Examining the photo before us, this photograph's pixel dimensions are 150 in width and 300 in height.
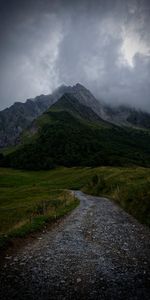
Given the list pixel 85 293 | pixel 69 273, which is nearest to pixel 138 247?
pixel 69 273

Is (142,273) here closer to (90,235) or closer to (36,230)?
(90,235)

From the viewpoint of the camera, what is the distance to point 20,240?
22188mm

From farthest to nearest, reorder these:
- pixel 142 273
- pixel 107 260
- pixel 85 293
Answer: pixel 107 260 < pixel 142 273 < pixel 85 293

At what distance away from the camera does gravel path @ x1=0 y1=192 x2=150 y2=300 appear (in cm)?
1288

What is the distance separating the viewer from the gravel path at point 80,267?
12875 millimetres

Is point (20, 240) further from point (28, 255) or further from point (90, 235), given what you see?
point (90, 235)

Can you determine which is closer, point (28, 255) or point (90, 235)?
point (28, 255)

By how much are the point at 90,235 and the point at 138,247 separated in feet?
18.1

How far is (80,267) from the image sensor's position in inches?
634

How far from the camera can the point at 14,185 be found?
444 ft

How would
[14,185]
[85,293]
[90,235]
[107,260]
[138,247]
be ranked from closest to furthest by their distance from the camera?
[85,293] < [107,260] < [138,247] < [90,235] < [14,185]

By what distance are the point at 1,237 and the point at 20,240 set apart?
1.63m

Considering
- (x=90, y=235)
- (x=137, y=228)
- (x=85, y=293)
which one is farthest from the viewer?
(x=137, y=228)

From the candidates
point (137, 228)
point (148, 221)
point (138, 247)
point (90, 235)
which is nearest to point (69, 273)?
point (138, 247)
